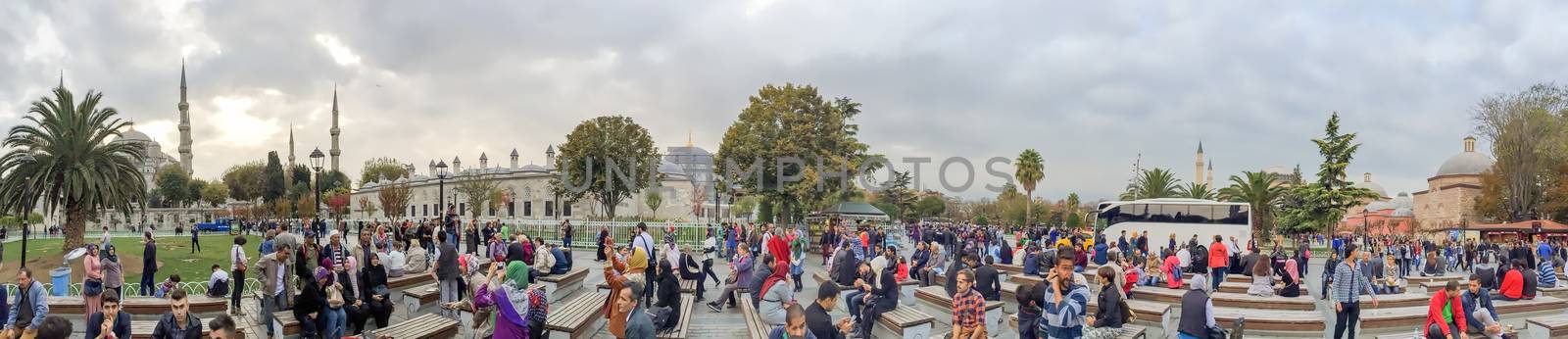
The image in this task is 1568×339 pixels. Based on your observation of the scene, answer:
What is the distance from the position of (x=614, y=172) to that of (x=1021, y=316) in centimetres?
3155

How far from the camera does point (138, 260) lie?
24.9 meters

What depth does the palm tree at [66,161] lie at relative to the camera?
2070 centimetres

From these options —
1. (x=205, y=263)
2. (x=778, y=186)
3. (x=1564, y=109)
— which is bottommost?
(x=205, y=263)

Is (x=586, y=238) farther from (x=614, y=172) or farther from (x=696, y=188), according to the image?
(x=696, y=188)

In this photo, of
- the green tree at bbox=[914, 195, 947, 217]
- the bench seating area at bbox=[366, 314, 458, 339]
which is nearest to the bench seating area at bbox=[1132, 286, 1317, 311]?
the bench seating area at bbox=[366, 314, 458, 339]

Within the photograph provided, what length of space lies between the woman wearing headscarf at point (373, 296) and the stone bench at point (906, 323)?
581cm

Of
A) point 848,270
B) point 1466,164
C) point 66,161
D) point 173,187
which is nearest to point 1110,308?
point 848,270

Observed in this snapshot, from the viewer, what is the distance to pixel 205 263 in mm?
25438

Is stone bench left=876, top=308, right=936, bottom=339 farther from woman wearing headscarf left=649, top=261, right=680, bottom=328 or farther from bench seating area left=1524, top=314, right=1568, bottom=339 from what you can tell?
bench seating area left=1524, top=314, right=1568, bottom=339

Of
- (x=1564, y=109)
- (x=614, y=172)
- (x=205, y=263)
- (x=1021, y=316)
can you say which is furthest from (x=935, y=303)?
(x=1564, y=109)

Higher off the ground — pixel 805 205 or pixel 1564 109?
pixel 1564 109

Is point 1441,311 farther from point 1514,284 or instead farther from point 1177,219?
point 1177,219

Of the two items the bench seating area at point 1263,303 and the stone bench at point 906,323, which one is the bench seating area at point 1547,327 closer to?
the bench seating area at point 1263,303

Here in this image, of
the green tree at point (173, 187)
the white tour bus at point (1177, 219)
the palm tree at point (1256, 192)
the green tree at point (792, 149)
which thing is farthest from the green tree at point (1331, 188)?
the green tree at point (173, 187)
